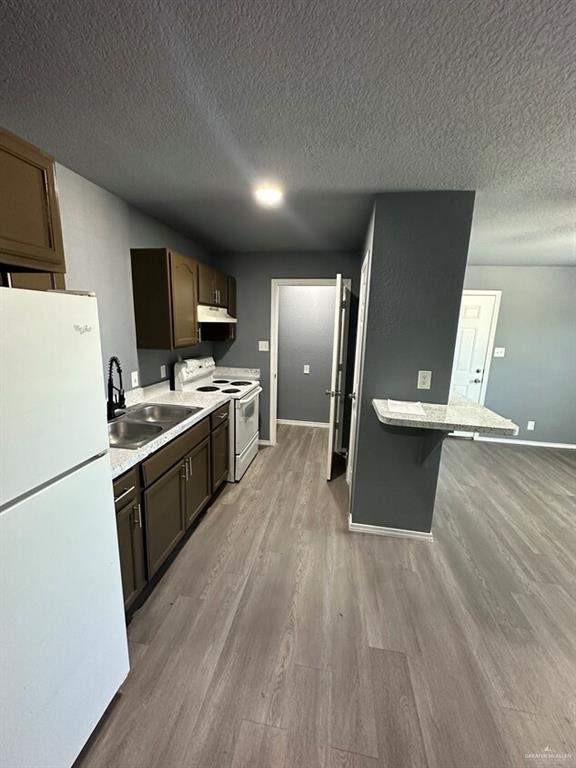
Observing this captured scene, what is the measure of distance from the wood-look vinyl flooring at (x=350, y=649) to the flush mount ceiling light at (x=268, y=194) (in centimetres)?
245

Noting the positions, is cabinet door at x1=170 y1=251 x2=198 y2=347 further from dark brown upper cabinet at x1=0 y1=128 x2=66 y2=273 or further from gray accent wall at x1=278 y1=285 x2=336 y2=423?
gray accent wall at x1=278 y1=285 x2=336 y2=423

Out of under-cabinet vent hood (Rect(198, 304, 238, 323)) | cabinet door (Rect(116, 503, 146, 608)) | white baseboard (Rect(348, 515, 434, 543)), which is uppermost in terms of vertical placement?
under-cabinet vent hood (Rect(198, 304, 238, 323))

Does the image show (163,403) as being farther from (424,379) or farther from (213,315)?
(424,379)

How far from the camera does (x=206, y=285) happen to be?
9.79 feet

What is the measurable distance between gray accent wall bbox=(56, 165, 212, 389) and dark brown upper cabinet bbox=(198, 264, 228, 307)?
44cm

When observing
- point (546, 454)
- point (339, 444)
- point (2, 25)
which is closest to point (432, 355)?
point (339, 444)

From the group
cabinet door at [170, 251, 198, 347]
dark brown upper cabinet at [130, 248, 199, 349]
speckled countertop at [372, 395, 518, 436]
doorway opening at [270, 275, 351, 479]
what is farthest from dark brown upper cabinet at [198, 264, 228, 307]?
speckled countertop at [372, 395, 518, 436]

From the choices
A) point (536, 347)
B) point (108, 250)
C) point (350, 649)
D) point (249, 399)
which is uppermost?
point (108, 250)

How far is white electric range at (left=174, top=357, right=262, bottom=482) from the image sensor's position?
9.79 feet

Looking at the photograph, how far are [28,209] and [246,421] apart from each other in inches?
94.2

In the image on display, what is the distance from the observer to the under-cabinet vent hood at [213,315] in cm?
288

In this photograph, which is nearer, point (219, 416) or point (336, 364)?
point (219, 416)

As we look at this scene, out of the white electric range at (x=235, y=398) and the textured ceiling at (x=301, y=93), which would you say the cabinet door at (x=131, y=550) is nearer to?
the white electric range at (x=235, y=398)

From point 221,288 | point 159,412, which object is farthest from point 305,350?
point 159,412
